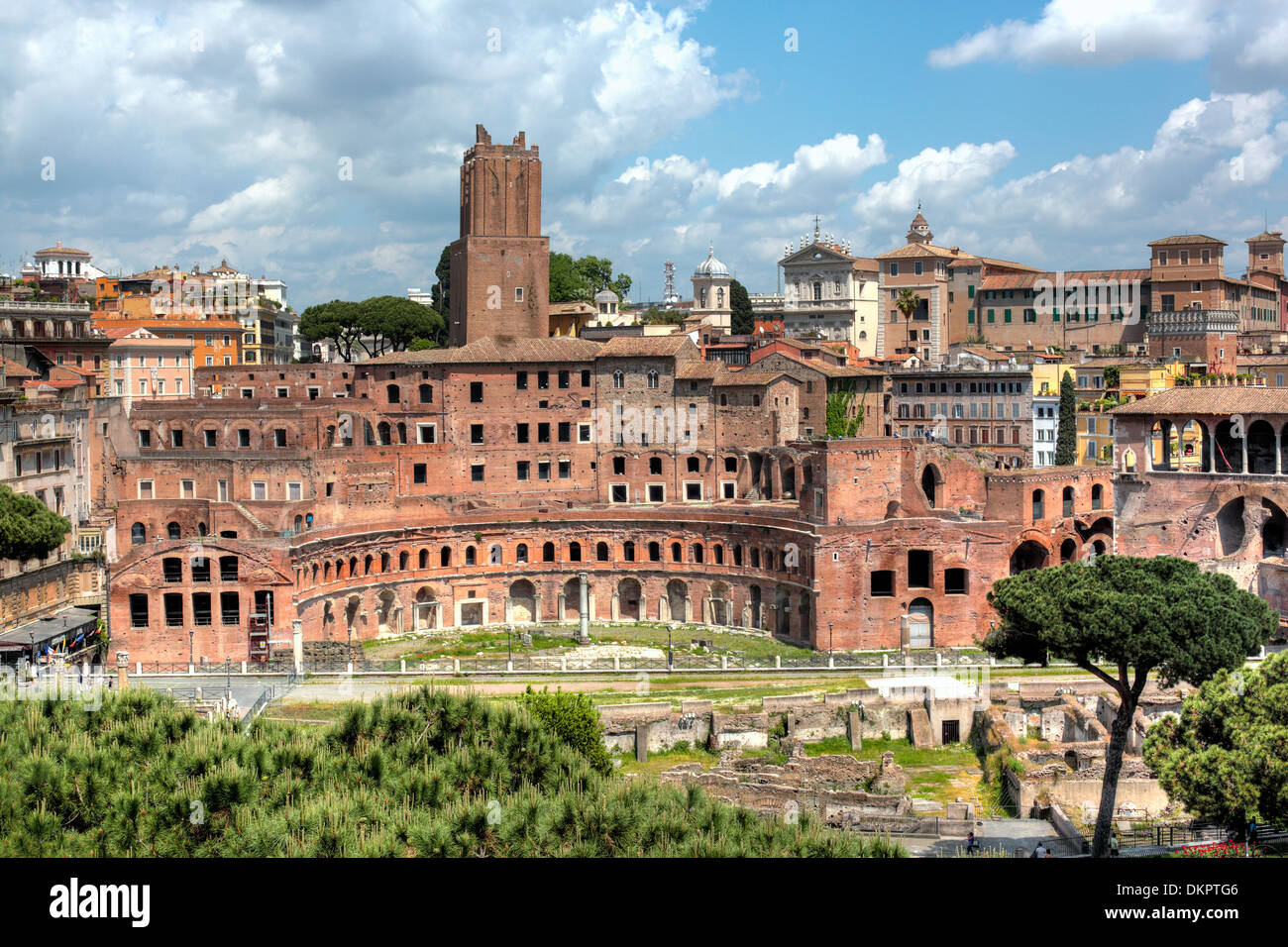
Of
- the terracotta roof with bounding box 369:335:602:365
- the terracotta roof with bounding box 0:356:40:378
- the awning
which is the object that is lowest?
the awning

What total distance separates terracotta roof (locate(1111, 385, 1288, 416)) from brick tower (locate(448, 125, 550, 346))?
3380 centimetres

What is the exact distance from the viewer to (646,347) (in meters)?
74.0

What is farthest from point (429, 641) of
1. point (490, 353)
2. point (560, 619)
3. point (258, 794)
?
point (258, 794)

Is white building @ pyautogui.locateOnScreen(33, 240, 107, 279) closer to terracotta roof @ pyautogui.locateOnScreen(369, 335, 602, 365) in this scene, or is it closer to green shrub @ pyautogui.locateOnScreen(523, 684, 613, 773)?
terracotta roof @ pyautogui.locateOnScreen(369, 335, 602, 365)

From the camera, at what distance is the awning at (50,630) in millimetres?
48281

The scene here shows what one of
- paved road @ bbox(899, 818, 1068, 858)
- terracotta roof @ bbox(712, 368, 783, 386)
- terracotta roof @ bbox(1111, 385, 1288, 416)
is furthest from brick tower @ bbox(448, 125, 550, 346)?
paved road @ bbox(899, 818, 1068, 858)

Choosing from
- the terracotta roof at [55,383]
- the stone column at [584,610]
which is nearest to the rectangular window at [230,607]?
the stone column at [584,610]

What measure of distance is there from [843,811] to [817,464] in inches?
1046

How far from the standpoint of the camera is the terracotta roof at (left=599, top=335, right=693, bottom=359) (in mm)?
73562

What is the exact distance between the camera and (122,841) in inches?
875

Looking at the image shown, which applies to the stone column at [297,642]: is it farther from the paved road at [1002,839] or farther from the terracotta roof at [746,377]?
the terracotta roof at [746,377]

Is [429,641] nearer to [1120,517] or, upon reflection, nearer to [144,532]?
[144,532]

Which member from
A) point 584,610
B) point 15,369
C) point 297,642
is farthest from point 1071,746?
point 15,369

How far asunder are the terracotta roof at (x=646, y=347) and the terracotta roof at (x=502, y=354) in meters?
0.74
